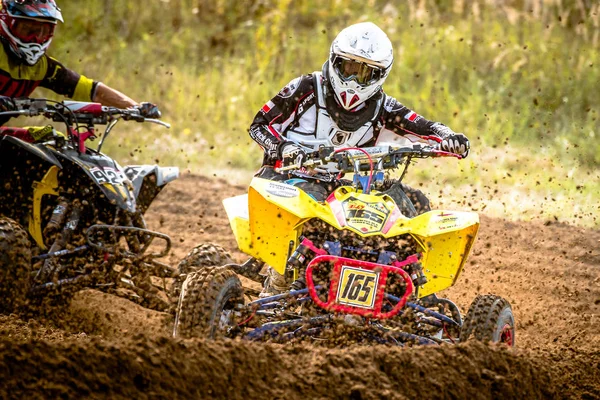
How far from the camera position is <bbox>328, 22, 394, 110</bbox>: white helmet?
20.2 ft

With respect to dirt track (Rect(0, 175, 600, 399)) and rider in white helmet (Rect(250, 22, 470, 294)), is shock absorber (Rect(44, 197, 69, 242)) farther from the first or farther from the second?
rider in white helmet (Rect(250, 22, 470, 294))

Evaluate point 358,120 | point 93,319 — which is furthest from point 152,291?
point 358,120

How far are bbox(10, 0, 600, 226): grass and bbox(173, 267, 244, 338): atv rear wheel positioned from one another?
6.45m

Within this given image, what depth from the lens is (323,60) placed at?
50.2 ft

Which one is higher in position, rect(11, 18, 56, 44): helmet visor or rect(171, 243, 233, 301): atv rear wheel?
rect(11, 18, 56, 44): helmet visor

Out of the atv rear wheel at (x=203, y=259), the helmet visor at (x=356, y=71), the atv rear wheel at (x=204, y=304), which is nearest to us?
the atv rear wheel at (x=204, y=304)

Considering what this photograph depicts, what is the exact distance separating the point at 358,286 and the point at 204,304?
0.83m

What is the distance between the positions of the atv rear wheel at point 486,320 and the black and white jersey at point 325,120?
5.23 feet

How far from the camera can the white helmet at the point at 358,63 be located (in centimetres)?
616

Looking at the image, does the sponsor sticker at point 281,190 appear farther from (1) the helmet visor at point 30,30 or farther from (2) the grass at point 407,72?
(2) the grass at point 407,72

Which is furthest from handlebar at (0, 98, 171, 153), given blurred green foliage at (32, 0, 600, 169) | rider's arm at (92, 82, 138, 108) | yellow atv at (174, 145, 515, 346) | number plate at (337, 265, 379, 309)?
blurred green foliage at (32, 0, 600, 169)

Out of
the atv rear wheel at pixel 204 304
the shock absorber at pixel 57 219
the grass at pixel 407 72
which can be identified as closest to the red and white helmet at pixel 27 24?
the shock absorber at pixel 57 219

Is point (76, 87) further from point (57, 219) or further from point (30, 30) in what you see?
point (57, 219)

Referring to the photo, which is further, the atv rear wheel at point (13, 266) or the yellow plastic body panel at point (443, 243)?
the atv rear wheel at point (13, 266)
